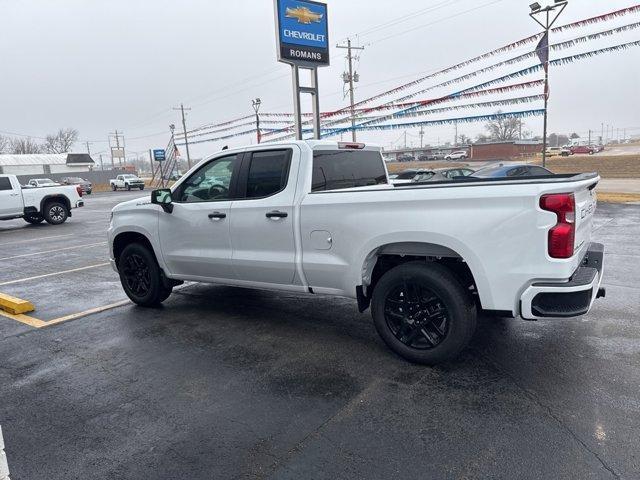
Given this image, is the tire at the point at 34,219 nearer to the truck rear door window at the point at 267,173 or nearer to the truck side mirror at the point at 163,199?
the truck side mirror at the point at 163,199

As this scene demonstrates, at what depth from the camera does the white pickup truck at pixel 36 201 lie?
15484mm

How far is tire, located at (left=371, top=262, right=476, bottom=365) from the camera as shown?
361cm

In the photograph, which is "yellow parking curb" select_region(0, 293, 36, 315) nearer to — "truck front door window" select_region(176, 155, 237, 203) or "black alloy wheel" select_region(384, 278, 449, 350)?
"truck front door window" select_region(176, 155, 237, 203)

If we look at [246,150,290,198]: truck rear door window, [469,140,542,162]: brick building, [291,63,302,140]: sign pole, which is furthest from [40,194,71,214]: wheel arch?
[469,140,542,162]: brick building

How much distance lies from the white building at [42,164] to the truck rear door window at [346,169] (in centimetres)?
7502

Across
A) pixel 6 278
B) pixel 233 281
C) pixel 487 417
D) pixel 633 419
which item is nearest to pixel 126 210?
pixel 233 281

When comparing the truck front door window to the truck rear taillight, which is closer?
the truck rear taillight

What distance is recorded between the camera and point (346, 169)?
191 inches

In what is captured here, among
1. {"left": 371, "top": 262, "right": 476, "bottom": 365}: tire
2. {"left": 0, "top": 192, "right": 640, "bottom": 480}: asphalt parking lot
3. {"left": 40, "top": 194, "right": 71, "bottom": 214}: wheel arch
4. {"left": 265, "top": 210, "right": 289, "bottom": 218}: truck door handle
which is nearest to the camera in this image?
{"left": 0, "top": 192, "right": 640, "bottom": 480}: asphalt parking lot

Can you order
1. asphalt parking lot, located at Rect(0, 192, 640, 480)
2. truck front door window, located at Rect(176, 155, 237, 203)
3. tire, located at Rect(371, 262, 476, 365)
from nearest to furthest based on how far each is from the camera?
asphalt parking lot, located at Rect(0, 192, 640, 480) < tire, located at Rect(371, 262, 476, 365) < truck front door window, located at Rect(176, 155, 237, 203)

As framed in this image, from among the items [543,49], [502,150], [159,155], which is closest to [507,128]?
[502,150]

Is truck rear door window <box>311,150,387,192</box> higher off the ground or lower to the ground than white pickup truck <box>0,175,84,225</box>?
higher

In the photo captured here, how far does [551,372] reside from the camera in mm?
3643

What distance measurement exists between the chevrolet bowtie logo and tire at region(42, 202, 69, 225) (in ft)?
37.6
